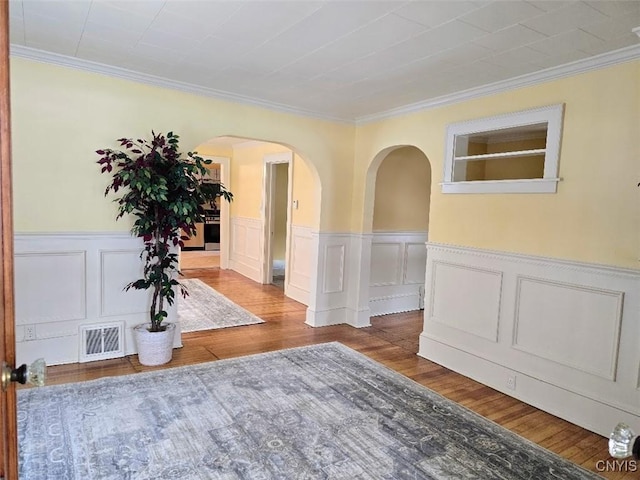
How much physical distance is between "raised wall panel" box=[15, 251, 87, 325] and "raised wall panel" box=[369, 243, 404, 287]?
329 cm

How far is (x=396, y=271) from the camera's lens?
5.52 m

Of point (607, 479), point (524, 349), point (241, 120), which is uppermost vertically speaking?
point (241, 120)

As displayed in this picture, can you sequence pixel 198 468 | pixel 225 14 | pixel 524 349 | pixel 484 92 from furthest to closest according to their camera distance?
1. pixel 484 92
2. pixel 524 349
3. pixel 225 14
4. pixel 198 468

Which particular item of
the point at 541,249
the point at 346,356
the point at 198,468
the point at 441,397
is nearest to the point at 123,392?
the point at 198,468

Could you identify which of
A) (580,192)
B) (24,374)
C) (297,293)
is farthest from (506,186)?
(297,293)

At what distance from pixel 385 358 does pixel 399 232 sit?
2065 millimetres

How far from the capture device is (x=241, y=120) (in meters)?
4.11

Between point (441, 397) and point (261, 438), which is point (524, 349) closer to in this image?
point (441, 397)

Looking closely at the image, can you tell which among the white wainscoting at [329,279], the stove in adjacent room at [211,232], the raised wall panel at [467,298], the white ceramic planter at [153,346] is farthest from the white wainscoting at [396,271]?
the stove in adjacent room at [211,232]

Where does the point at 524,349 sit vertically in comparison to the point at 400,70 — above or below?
below

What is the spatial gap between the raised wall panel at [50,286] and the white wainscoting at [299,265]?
3.02 metres

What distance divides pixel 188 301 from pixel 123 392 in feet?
8.79
